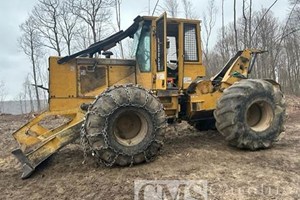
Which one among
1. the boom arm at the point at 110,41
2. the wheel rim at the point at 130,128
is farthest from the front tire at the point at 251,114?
the boom arm at the point at 110,41

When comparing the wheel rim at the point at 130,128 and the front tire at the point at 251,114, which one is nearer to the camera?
the wheel rim at the point at 130,128

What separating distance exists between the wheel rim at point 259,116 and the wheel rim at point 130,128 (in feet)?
7.16

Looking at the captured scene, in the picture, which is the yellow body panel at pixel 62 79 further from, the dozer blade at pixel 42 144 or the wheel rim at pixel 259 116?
the wheel rim at pixel 259 116

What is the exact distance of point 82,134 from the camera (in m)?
5.31

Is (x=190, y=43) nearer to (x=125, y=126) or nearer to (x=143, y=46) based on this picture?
(x=143, y=46)

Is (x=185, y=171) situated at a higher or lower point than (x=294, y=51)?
lower

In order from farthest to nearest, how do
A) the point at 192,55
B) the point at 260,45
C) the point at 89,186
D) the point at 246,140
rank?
the point at 260,45 → the point at 192,55 → the point at 246,140 → the point at 89,186

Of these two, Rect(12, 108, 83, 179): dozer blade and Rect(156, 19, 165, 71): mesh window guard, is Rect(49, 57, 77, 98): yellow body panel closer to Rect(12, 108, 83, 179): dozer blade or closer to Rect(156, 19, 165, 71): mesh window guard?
Rect(12, 108, 83, 179): dozer blade

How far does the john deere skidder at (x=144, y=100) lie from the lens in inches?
211

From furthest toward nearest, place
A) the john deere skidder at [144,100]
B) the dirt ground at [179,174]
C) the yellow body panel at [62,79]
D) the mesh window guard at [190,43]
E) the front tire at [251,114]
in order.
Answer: the mesh window guard at [190,43] < the yellow body panel at [62,79] < the front tire at [251,114] < the john deere skidder at [144,100] < the dirt ground at [179,174]

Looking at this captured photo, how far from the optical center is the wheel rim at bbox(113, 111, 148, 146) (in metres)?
5.55

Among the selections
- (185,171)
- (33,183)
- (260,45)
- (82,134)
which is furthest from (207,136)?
(260,45)

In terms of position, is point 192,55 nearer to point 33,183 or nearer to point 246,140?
point 246,140

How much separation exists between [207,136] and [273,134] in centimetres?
185
